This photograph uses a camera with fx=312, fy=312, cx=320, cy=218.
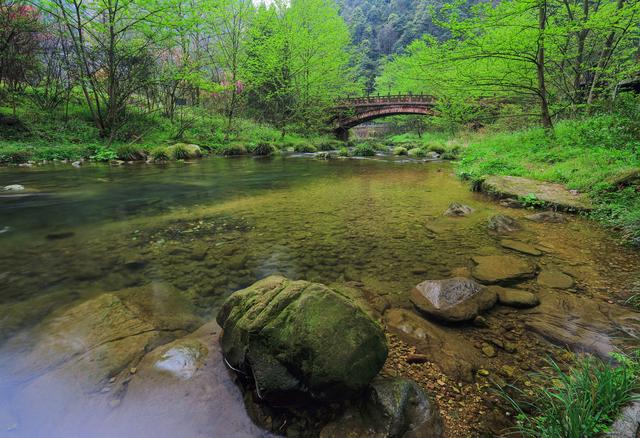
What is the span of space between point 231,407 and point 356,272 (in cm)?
219

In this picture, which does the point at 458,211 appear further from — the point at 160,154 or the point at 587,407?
the point at 160,154

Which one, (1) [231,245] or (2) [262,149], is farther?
(2) [262,149]

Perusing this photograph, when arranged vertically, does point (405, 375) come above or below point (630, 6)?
below

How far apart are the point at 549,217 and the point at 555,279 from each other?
2590mm

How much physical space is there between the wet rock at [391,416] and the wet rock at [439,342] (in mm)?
450

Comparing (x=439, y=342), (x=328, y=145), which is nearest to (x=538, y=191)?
(x=439, y=342)

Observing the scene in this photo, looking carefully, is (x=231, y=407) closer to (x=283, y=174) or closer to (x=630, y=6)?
(x=283, y=174)

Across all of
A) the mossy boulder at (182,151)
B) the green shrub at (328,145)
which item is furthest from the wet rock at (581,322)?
the green shrub at (328,145)

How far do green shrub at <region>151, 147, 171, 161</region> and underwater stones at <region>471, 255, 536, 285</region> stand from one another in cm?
1495

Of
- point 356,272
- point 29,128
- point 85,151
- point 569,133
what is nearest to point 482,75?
point 569,133

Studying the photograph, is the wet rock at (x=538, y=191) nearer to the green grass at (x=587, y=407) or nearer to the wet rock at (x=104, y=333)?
the green grass at (x=587, y=407)

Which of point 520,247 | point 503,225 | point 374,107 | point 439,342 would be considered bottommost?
point 439,342

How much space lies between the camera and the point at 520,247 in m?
4.37

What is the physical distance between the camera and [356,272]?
12.5 ft
